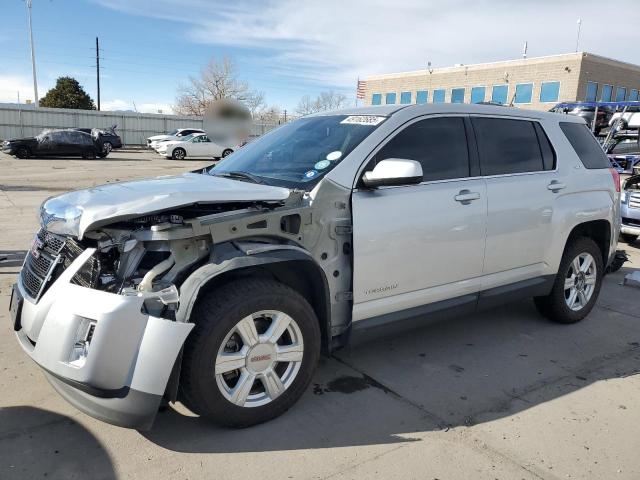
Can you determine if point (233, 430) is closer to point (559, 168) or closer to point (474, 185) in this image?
point (474, 185)

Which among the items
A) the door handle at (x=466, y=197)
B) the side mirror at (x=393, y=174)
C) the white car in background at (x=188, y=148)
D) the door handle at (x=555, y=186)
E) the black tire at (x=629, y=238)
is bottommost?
the black tire at (x=629, y=238)

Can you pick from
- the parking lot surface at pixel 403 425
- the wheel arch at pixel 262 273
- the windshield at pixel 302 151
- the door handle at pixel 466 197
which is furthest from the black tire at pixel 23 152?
the door handle at pixel 466 197

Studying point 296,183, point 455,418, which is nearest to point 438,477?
point 455,418

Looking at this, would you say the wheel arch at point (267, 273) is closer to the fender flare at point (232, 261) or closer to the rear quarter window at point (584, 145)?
the fender flare at point (232, 261)

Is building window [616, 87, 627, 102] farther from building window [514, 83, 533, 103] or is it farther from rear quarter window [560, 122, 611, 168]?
rear quarter window [560, 122, 611, 168]

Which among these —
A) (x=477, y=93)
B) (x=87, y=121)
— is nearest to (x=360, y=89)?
(x=477, y=93)

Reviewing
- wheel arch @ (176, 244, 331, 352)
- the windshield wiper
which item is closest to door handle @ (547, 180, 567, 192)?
wheel arch @ (176, 244, 331, 352)

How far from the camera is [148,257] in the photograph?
2.82m

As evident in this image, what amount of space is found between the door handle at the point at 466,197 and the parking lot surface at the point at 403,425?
1249 millimetres

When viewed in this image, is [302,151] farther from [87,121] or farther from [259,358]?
[87,121]

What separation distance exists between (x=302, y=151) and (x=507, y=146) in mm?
1740

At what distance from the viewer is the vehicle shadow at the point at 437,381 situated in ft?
9.82

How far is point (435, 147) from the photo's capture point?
3836 millimetres

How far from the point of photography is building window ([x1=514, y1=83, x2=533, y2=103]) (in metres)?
40.7
